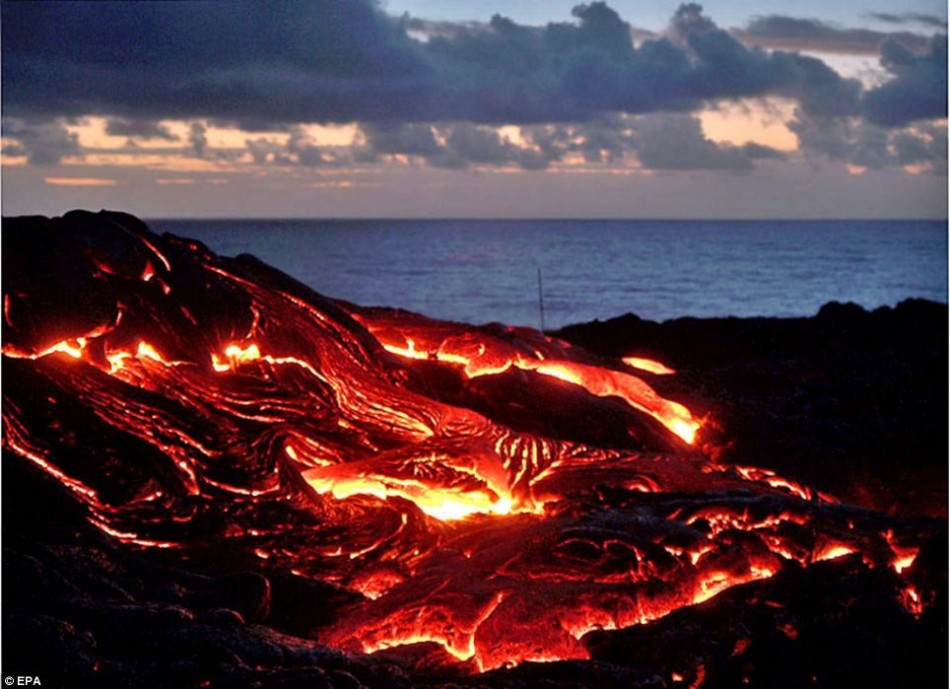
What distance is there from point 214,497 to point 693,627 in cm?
252

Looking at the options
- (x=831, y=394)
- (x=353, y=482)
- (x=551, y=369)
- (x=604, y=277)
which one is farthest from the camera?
(x=604, y=277)

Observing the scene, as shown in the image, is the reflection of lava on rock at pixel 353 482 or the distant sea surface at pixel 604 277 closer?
the reflection of lava on rock at pixel 353 482

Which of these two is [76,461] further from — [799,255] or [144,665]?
[799,255]

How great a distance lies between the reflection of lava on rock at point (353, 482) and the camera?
4.86 metres

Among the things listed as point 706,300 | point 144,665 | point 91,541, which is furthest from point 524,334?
point 706,300

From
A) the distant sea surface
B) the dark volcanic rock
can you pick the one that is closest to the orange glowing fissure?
the dark volcanic rock

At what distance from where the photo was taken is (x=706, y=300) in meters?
39.6

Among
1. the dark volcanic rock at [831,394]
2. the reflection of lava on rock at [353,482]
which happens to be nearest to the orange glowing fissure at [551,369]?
the dark volcanic rock at [831,394]

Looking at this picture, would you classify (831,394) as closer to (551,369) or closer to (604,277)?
(551,369)

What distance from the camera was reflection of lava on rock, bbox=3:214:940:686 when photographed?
16.0 feet

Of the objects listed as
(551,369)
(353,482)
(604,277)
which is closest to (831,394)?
(551,369)

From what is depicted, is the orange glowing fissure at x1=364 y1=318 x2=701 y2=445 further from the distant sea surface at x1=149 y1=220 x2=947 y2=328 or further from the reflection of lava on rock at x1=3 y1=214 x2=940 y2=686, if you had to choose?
the distant sea surface at x1=149 y1=220 x2=947 y2=328

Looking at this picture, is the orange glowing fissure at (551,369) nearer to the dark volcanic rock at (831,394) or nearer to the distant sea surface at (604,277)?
the dark volcanic rock at (831,394)

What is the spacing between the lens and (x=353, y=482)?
6.30 metres
